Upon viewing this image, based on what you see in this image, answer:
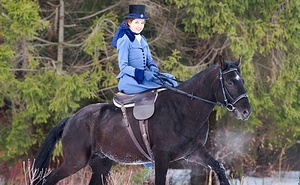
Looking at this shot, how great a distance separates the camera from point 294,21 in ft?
45.8

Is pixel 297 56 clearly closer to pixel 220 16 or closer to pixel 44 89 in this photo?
pixel 220 16

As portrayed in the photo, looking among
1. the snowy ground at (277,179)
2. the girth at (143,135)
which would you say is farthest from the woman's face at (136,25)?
the snowy ground at (277,179)

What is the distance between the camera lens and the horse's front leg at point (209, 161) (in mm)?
6902

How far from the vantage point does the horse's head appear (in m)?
6.51

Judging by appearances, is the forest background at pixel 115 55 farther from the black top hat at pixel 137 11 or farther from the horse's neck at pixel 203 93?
the horse's neck at pixel 203 93

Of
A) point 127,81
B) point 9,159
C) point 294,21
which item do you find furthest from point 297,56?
Result: point 127,81

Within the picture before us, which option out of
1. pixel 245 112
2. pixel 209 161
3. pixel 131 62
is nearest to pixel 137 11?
pixel 131 62

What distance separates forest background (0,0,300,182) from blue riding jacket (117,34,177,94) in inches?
203

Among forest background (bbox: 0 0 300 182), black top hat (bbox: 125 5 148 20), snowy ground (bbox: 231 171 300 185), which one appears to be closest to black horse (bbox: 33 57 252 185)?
black top hat (bbox: 125 5 148 20)

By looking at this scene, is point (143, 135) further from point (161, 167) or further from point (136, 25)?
point (136, 25)

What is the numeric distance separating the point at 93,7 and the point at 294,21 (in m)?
4.55

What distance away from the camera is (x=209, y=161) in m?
6.99

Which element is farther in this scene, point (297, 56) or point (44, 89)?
point (297, 56)

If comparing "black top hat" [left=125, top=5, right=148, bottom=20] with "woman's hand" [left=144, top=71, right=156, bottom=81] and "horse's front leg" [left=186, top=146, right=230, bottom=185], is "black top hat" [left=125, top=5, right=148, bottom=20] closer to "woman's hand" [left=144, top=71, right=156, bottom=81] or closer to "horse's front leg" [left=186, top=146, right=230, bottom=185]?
"woman's hand" [left=144, top=71, right=156, bottom=81]
